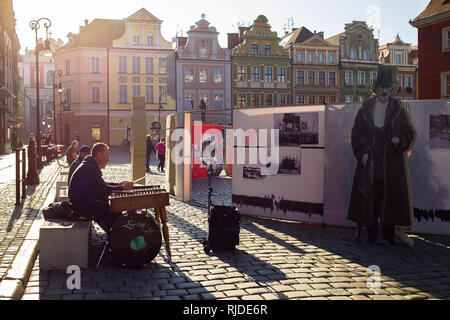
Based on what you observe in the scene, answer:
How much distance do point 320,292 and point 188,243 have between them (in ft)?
9.46

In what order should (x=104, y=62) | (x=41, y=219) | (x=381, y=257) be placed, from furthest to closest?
(x=104, y=62) < (x=41, y=219) < (x=381, y=257)

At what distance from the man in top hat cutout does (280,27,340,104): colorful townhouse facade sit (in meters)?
51.1

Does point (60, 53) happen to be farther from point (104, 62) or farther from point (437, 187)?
point (437, 187)

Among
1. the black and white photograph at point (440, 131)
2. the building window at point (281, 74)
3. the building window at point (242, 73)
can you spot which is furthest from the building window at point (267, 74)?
the black and white photograph at point (440, 131)

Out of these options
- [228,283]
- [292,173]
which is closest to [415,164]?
[292,173]

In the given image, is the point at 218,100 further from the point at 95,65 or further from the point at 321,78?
the point at 95,65

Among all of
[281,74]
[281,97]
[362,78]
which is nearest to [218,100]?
[281,97]

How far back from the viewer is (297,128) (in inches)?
377

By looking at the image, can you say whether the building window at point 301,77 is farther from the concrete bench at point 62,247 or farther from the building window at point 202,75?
the concrete bench at point 62,247

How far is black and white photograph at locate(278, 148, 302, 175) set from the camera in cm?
959

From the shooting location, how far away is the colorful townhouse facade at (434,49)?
28.0 metres

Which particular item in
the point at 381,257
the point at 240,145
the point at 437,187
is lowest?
the point at 381,257
